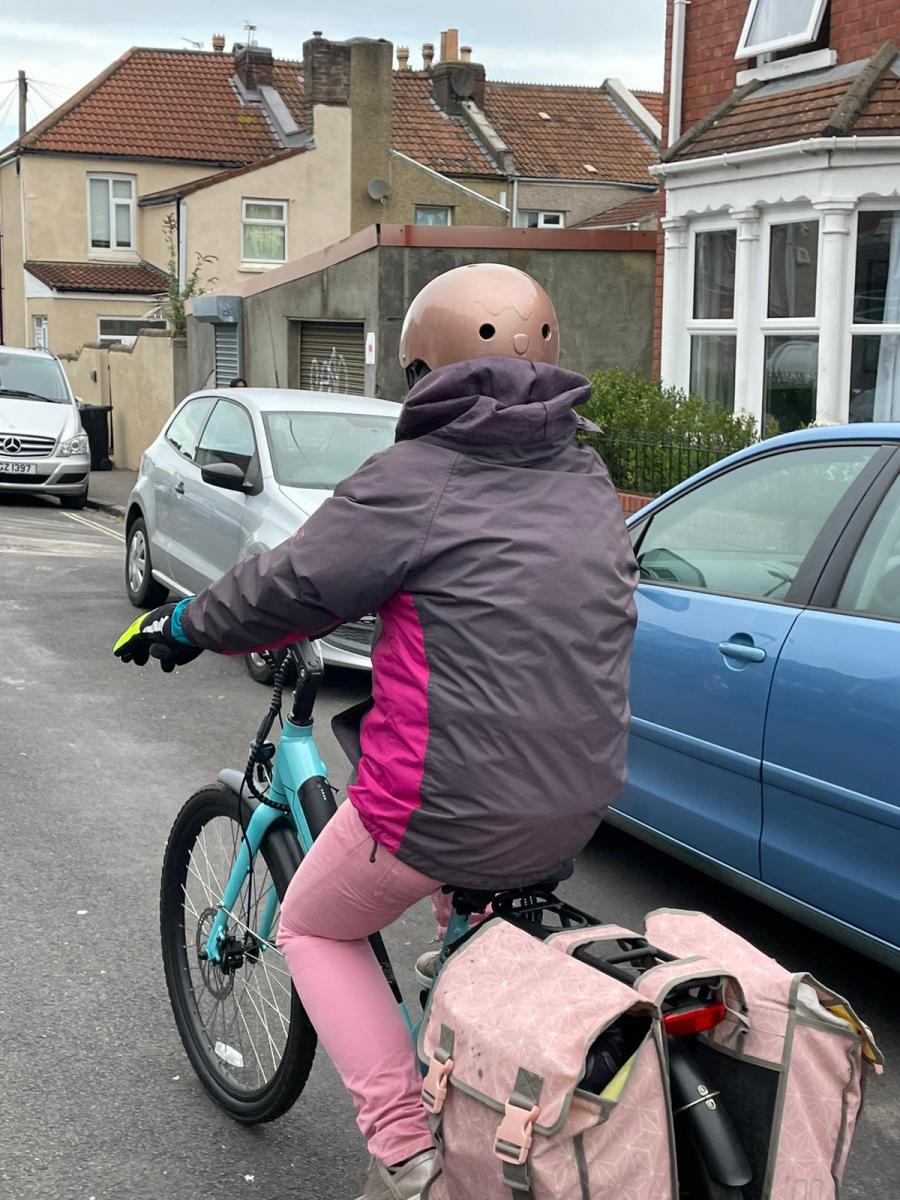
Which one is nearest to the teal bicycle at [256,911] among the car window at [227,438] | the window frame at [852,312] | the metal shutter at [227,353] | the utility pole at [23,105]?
the car window at [227,438]

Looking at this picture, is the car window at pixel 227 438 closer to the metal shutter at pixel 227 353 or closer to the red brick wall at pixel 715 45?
the red brick wall at pixel 715 45

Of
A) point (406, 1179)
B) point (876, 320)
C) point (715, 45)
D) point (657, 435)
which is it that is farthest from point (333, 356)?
point (406, 1179)

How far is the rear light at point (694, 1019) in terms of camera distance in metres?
2.20

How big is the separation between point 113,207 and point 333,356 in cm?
2116

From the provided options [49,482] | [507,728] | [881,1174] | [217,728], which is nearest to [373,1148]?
[507,728]

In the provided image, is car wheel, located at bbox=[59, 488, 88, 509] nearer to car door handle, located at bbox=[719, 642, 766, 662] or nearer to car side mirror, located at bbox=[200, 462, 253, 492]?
car side mirror, located at bbox=[200, 462, 253, 492]

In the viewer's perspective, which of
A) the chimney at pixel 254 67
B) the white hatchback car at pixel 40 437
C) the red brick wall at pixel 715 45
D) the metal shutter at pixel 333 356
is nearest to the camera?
the red brick wall at pixel 715 45

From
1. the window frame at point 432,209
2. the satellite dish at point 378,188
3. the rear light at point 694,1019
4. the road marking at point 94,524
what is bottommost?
the road marking at point 94,524

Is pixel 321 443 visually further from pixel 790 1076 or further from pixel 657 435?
pixel 790 1076

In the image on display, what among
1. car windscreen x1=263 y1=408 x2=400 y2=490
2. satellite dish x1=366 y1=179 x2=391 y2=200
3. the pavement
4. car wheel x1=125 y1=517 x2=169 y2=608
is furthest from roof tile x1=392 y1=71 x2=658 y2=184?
car windscreen x1=263 y1=408 x2=400 y2=490

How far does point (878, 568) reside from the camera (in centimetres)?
409

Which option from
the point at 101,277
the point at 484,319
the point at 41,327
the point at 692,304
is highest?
the point at 101,277

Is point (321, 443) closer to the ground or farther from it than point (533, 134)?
closer to the ground

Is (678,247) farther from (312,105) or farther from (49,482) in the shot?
(312,105)
